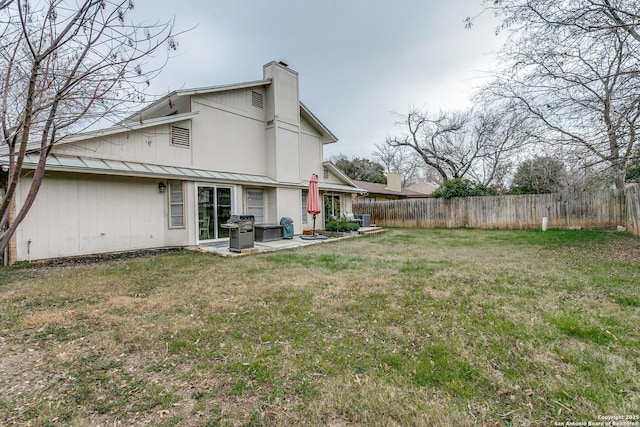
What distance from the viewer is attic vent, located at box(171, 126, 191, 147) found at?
374 inches

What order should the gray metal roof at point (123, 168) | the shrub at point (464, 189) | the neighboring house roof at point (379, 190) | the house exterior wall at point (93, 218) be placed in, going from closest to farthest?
the gray metal roof at point (123, 168), the house exterior wall at point (93, 218), the shrub at point (464, 189), the neighboring house roof at point (379, 190)

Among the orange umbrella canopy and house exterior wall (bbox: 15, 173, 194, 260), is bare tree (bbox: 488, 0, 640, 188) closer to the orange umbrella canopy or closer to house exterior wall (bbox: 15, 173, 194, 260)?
the orange umbrella canopy

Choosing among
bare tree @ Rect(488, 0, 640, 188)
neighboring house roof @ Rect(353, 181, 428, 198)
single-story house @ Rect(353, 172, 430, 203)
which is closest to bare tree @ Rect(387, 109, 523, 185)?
single-story house @ Rect(353, 172, 430, 203)

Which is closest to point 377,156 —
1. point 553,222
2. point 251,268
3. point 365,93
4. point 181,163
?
point 365,93

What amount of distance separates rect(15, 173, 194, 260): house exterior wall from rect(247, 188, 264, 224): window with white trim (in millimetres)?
2714

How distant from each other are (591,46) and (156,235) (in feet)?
39.3

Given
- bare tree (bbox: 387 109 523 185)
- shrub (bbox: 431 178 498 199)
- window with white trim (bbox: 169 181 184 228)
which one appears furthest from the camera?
bare tree (bbox: 387 109 523 185)

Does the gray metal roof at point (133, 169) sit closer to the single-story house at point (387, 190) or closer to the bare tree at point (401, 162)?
the single-story house at point (387, 190)

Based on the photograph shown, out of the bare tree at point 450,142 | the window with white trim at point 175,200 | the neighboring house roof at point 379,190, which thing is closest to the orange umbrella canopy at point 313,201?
the window with white trim at point 175,200

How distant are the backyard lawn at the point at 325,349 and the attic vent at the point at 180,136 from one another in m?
5.52

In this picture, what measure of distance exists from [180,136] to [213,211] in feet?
9.05

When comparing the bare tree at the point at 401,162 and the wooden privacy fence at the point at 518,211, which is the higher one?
the bare tree at the point at 401,162

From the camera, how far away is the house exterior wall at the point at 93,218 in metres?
7.05

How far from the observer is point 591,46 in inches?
229
